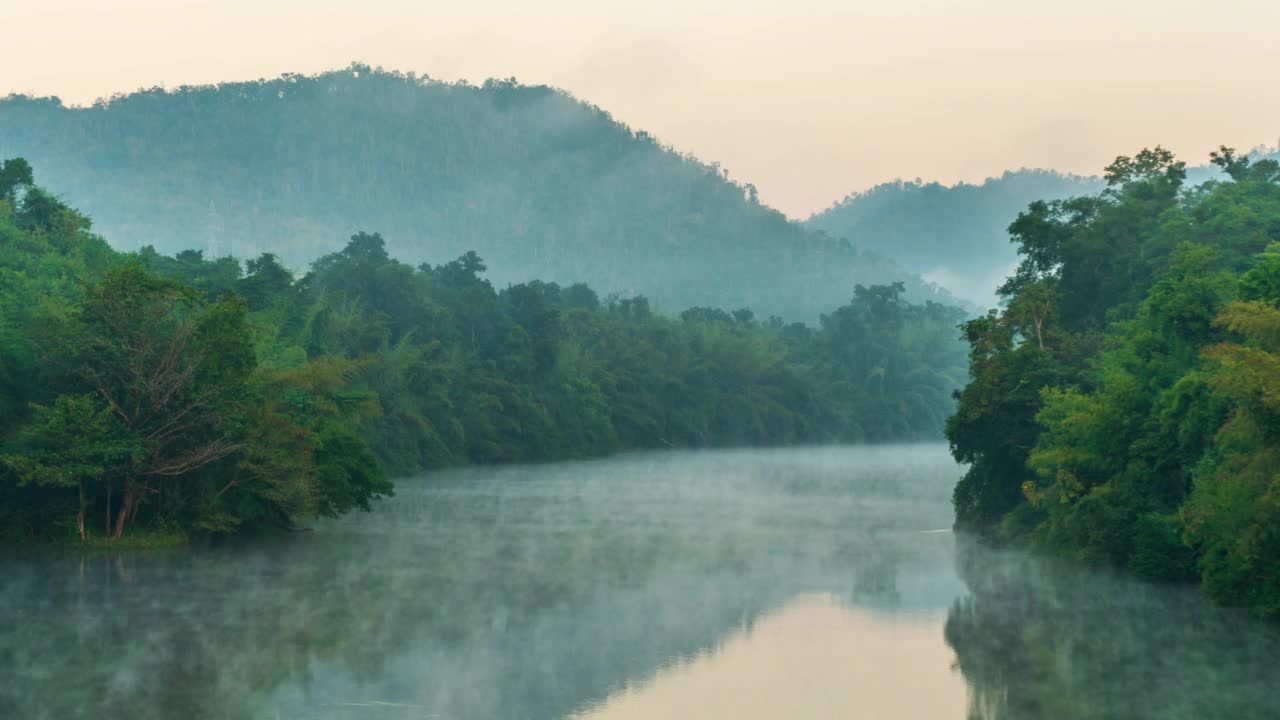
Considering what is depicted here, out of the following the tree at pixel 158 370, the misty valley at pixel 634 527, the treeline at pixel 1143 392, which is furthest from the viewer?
the tree at pixel 158 370

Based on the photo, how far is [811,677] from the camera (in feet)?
61.5

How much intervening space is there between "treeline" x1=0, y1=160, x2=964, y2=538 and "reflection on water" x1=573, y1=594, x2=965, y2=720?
15147mm

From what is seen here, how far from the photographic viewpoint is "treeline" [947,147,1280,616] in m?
20.7

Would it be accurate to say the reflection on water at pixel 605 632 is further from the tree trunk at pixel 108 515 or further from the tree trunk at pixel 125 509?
the tree trunk at pixel 108 515

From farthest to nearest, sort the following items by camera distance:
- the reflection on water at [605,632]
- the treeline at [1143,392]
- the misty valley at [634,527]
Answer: the treeline at [1143,392]
the misty valley at [634,527]
the reflection on water at [605,632]

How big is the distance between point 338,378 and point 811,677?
22249mm

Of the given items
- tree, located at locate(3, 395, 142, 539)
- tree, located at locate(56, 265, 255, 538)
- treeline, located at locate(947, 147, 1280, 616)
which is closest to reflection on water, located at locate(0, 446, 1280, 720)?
treeline, located at locate(947, 147, 1280, 616)

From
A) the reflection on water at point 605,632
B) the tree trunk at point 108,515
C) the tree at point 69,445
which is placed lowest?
the reflection on water at point 605,632

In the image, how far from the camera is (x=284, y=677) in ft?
57.9

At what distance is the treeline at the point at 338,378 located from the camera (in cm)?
3039

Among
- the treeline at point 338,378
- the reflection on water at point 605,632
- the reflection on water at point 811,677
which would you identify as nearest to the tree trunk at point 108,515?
the treeline at point 338,378

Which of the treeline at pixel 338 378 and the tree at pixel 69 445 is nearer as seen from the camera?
the tree at pixel 69 445

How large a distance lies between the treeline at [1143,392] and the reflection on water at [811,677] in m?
5.33

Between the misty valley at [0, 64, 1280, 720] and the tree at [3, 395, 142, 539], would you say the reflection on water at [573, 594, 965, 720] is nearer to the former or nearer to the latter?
the misty valley at [0, 64, 1280, 720]
